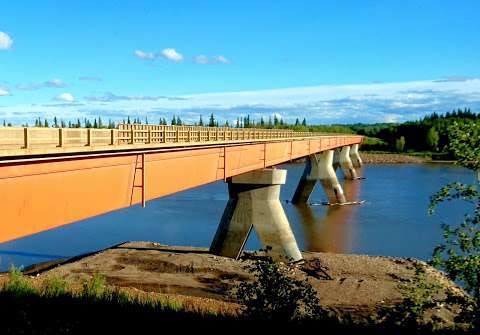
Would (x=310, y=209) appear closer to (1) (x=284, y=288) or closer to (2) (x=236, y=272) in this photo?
(2) (x=236, y=272)

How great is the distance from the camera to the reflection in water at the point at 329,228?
41.8m

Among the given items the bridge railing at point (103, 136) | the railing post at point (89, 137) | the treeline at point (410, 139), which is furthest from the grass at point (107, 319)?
the treeline at point (410, 139)

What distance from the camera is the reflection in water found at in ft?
137

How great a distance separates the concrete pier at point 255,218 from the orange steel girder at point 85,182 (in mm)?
6489

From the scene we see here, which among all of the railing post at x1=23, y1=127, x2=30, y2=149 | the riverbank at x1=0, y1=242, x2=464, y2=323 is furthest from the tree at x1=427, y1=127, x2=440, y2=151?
the railing post at x1=23, y1=127, x2=30, y2=149

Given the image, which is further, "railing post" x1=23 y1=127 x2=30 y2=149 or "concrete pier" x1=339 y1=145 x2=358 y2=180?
"concrete pier" x1=339 y1=145 x2=358 y2=180

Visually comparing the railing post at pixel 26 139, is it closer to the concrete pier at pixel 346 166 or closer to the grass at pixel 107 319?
the grass at pixel 107 319

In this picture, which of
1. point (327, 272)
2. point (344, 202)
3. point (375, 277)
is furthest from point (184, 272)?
point (344, 202)

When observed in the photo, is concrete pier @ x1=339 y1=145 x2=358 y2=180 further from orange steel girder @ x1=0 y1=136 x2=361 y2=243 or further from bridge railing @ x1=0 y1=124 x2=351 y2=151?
orange steel girder @ x1=0 y1=136 x2=361 y2=243

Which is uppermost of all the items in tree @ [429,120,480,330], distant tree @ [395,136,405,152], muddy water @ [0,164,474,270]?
tree @ [429,120,480,330]

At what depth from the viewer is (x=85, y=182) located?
17.4 m

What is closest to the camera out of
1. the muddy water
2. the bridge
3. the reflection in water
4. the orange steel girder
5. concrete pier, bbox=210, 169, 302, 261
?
the orange steel girder

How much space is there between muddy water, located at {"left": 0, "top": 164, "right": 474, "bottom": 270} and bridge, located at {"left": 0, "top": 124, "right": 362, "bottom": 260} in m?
5.69

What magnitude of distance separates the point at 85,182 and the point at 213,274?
14.5m
